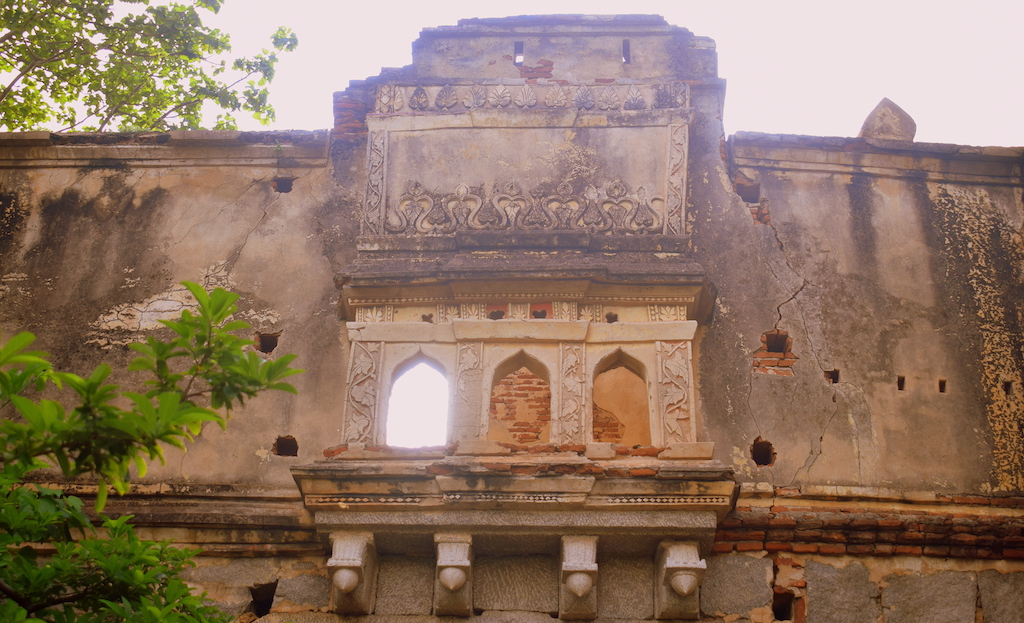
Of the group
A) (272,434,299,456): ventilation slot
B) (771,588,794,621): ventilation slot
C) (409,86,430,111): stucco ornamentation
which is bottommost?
(771,588,794,621): ventilation slot

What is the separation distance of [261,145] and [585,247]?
3130mm

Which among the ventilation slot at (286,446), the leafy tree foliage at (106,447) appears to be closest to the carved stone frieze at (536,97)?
the ventilation slot at (286,446)

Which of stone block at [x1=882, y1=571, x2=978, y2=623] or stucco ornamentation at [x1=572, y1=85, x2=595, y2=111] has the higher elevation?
stucco ornamentation at [x1=572, y1=85, x2=595, y2=111]

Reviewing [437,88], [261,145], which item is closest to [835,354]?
[437,88]

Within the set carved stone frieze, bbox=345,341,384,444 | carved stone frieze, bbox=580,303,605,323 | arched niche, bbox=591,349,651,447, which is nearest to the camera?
carved stone frieze, bbox=345,341,384,444

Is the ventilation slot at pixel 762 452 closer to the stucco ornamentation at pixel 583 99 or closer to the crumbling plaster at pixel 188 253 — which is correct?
the crumbling plaster at pixel 188 253

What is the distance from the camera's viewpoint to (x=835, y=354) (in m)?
8.62

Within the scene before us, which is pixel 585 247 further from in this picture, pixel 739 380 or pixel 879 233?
pixel 879 233

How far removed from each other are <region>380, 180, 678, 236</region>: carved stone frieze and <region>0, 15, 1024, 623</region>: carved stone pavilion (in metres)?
0.03

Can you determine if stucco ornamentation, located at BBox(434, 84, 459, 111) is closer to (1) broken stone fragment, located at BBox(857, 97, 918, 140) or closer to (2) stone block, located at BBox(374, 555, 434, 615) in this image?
(1) broken stone fragment, located at BBox(857, 97, 918, 140)

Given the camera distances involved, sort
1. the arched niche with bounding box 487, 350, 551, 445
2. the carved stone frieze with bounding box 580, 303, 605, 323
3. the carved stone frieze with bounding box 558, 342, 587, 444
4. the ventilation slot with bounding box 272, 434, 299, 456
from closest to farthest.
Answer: the carved stone frieze with bounding box 558, 342, 587, 444 < the ventilation slot with bounding box 272, 434, 299, 456 < the carved stone frieze with bounding box 580, 303, 605, 323 < the arched niche with bounding box 487, 350, 551, 445

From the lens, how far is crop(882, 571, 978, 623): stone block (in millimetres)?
7387

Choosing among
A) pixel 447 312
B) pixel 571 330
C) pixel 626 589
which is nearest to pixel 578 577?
pixel 626 589

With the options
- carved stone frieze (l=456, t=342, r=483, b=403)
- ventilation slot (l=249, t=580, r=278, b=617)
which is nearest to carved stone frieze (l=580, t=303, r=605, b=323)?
carved stone frieze (l=456, t=342, r=483, b=403)
